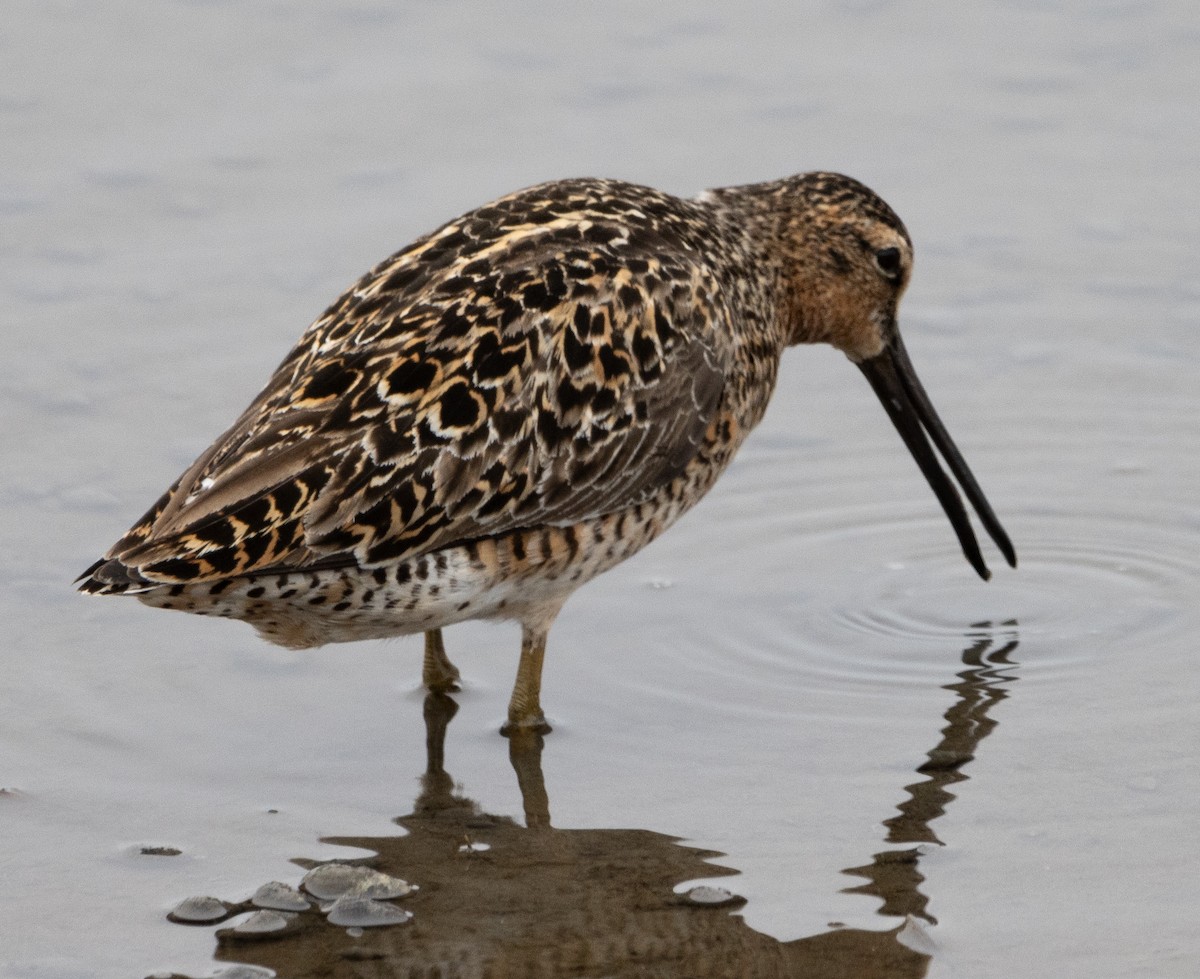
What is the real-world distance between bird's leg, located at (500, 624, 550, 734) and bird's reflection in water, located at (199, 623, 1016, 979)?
10.1 inches

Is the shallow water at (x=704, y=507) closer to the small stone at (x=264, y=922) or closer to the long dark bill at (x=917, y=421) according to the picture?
the small stone at (x=264, y=922)

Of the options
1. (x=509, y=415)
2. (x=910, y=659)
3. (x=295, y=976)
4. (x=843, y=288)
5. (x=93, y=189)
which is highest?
(x=93, y=189)

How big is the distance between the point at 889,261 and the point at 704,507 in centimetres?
123

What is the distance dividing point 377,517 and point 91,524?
223cm

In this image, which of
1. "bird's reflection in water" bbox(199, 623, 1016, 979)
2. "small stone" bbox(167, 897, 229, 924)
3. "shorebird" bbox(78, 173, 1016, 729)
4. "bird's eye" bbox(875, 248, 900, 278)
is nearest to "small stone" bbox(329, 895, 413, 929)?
"bird's reflection in water" bbox(199, 623, 1016, 979)

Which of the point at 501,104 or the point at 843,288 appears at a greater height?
the point at 501,104

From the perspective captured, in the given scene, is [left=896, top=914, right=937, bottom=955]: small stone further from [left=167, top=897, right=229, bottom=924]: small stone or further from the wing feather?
[left=167, top=897, right=229, bottom=924]: small stone

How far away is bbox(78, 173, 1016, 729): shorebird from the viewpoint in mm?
6320

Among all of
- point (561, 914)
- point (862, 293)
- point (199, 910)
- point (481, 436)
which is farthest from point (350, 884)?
point (862, 293)

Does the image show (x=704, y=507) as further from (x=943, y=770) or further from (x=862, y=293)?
(x=943, y=770)

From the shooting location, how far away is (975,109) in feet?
36.7

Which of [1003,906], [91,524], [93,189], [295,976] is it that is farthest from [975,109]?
[295,976]

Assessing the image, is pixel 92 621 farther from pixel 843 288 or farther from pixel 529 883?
pixel 843 288

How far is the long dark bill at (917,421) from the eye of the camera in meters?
8.36
